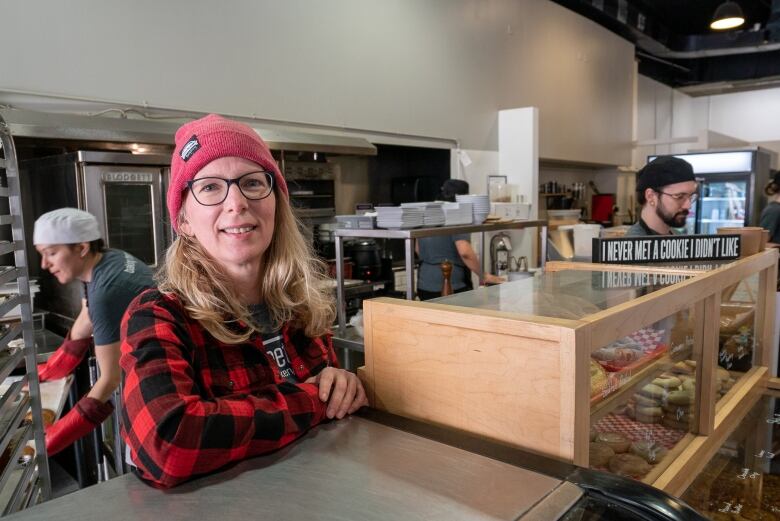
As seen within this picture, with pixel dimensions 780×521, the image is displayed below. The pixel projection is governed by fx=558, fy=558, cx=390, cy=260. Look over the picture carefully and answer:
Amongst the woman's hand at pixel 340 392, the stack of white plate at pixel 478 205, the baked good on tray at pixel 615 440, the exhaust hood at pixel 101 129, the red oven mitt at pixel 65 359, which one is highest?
the exhaust hood at pixel 101 129

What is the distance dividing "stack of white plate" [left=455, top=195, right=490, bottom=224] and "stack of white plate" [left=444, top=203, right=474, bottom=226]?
0.02 m

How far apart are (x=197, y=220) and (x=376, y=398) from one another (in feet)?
1.69

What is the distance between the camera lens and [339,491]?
770 mm

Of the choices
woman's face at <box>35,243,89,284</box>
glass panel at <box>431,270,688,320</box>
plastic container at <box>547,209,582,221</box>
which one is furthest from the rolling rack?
plastic container at <box>547,209,582,221</box>

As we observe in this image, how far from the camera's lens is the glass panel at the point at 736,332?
1.78 meters

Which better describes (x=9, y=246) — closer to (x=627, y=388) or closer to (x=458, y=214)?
(x=627, y=388)

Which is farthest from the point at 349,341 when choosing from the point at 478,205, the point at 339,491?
the point at 339,491

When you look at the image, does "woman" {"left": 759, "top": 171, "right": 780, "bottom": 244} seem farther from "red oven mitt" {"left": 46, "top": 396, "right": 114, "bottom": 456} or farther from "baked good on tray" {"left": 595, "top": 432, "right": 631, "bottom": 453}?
"red oven mitt" {"left": 46, "top": 396, "right": 114, "bottom": 456}

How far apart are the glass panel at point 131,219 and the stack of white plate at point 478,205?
1.78m

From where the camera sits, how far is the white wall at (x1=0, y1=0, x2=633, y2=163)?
2.89 m

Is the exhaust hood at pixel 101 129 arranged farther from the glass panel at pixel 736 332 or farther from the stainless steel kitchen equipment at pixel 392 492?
the glass panel at pixel 736 332

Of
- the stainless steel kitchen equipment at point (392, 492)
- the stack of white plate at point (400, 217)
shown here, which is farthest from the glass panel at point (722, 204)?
the stainless steel kitchen equipment at point (392, 492)

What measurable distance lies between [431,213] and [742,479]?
5.55 ft

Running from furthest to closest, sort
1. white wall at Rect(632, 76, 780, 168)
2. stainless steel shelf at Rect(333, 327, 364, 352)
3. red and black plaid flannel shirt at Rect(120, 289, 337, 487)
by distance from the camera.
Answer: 1. white wall at Rect(632, 76, 780, 168)
2. stainless steel shelf at Rect(333, 327, 364, 352)
3. red and black plaid flannel shirt at Rect(120, 289, 337, 487)
